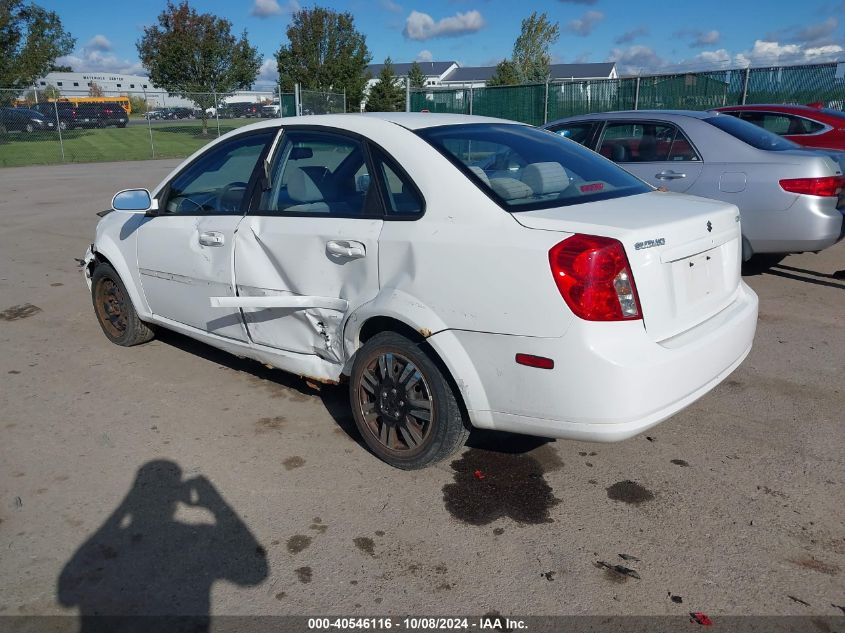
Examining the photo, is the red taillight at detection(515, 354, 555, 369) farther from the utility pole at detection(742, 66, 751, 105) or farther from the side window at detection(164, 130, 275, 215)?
the utility pole at detection(742, 66, 751, 105)

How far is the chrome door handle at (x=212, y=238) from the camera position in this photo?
13.8 ft

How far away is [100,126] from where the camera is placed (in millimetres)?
36469

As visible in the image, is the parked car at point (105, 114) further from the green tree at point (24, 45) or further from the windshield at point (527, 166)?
the windshield at point (527, 166)

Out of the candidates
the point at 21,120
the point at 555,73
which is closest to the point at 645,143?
the point at 21,120

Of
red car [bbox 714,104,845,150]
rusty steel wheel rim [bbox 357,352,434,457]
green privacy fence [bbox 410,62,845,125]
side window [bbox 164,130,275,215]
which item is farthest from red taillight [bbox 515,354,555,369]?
green privacy fence [bbox 410,62,845,125]

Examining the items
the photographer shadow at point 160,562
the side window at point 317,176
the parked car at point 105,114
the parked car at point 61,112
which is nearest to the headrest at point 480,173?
the side window at point 317,176

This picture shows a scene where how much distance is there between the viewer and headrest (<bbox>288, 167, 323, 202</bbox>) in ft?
13.0

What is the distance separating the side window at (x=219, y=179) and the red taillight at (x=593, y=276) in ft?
6.99

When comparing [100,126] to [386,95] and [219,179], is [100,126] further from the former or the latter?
[219,179]

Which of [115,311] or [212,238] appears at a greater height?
[212,238]

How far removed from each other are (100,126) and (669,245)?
1533 inches

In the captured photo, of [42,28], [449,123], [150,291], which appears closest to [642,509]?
[449,123]

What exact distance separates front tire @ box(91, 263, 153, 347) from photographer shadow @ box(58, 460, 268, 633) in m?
2.22

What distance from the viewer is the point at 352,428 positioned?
4105mm
